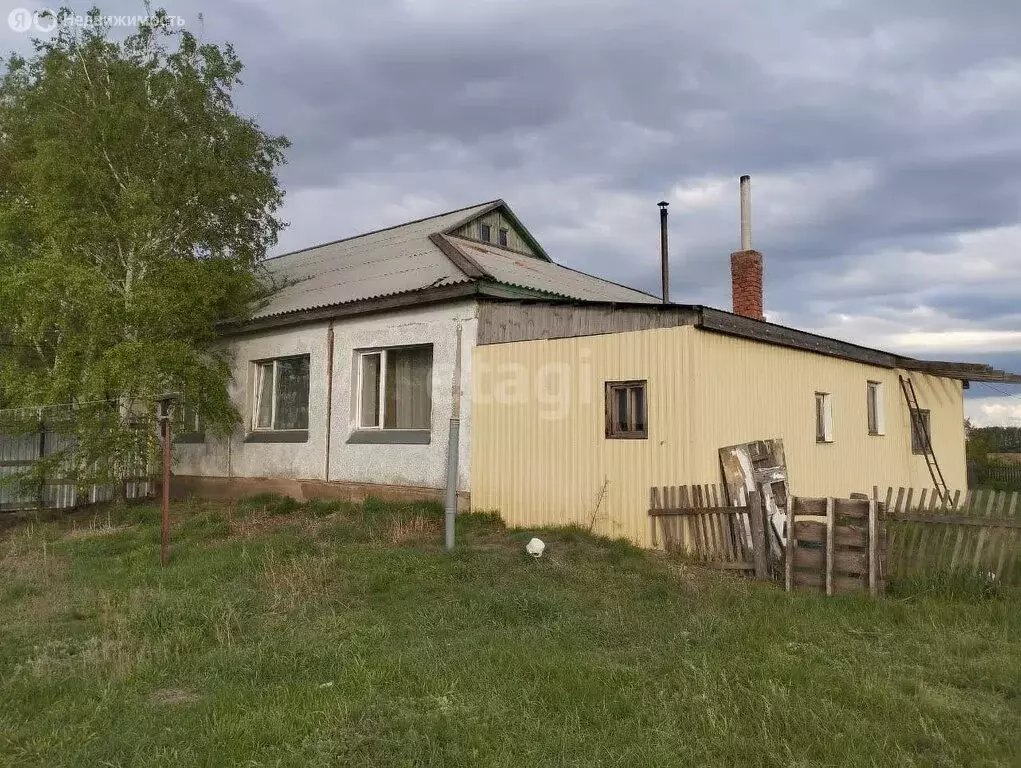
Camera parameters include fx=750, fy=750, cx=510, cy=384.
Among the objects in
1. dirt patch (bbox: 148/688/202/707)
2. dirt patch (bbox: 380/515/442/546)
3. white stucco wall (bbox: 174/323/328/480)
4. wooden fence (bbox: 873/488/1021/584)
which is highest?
white stucco wall (bbox: 174/323/328/480)

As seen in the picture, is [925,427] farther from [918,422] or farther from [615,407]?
[615,407]

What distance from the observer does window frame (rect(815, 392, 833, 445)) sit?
12758 mm

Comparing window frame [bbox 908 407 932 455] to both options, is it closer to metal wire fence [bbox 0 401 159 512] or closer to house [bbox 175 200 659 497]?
house [bbox 175 200 659 497]

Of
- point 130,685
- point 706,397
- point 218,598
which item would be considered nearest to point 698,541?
point 706,397

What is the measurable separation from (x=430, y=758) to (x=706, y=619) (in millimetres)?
3114

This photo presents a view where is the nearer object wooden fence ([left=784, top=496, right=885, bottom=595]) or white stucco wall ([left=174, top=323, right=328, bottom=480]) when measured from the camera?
wooden fence ([left=784, top=496, right=885, bottom=595])

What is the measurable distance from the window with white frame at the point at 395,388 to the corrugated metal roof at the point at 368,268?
3.59 ft

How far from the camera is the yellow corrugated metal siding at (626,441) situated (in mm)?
9492

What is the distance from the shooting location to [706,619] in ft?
20.6

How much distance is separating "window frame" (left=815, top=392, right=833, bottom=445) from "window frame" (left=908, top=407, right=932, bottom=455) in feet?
12.5

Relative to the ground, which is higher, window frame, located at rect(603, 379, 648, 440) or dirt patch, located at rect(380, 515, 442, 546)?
window frame, located at rect(603, 379, 648, 440)

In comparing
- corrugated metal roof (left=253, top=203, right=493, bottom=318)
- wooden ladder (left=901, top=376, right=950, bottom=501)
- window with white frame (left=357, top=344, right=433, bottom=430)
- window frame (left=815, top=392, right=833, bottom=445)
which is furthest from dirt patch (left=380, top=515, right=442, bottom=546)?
wooden ladder (left=901, top=376, right=950, bottom=501)

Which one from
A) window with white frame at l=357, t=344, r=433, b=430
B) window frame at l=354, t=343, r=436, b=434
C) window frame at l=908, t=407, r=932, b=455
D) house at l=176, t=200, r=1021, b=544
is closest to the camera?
house at l=176, t=200, r=1021, b=544

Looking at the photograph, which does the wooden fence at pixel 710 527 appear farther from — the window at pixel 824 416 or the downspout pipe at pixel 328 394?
the downspout pipe at pixel 328 394
